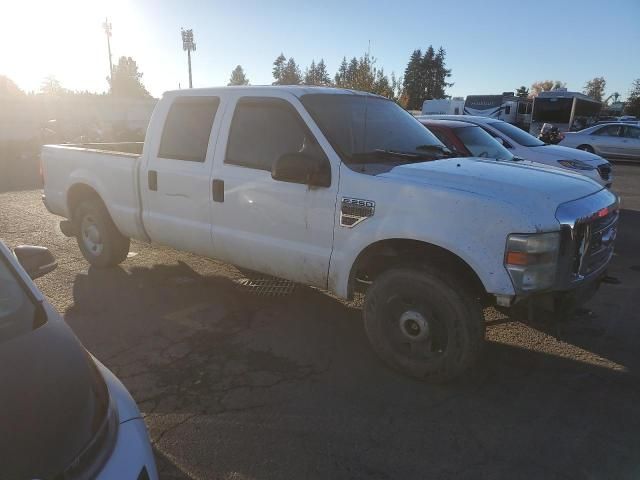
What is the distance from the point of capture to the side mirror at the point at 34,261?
2.40 meters

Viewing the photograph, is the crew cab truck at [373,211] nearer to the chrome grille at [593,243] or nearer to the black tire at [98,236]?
the chrome grille at [593,243]

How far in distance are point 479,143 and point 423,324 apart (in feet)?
15.8

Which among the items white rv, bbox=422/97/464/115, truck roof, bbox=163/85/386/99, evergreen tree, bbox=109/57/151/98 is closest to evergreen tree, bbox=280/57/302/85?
truck roof, bbox=163/85/386/99

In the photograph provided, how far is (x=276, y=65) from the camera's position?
106250 mm

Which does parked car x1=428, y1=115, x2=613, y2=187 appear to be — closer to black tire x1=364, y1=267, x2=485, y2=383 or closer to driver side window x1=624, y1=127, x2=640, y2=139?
black tire x1=364, y1=267, x2=485, y2=383

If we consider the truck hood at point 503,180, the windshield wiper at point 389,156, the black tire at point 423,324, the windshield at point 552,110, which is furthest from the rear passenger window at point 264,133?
the windshield at point 552,110

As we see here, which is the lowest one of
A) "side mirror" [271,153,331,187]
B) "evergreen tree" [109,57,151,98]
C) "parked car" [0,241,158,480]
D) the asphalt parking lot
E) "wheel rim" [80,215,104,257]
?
the asphalt parking lot

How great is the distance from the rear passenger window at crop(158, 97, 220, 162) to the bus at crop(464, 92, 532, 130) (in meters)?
36.8

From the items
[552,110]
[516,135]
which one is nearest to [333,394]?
[516,135]

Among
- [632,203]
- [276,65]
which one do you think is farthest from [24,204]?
[276,65]

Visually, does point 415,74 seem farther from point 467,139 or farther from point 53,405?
point 53,405

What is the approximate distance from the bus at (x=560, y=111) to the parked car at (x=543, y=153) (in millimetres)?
22163

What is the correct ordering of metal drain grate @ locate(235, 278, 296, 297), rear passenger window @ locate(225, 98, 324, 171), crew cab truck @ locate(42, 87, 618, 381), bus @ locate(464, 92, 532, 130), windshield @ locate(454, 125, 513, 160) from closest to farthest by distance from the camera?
crew cab truck @ locate(42, 87, 618, 381) < rear passenger window @ locate(225, 98, 324, 171) < metal drain grate @ locate(235, 278, 296, 297) < windshield @ locate(454, 125, 513, 160) < bus @ locate(464, 92, 532, 130)

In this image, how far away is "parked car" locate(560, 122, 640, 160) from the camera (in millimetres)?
19109
